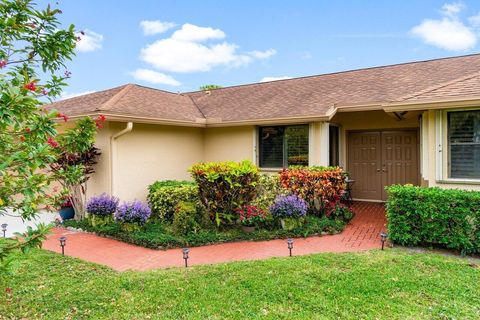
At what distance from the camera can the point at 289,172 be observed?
8.61 m

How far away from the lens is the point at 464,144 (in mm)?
6449

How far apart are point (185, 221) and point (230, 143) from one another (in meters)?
4.46

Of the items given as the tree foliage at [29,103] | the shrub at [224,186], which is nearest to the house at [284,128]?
the shrub at [224,186]

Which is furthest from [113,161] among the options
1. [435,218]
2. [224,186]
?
[435,218]

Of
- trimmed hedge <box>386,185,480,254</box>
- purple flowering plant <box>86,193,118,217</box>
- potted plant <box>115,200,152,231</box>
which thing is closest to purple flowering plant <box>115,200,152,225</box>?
potted plant <box>115,200,152,231</box>

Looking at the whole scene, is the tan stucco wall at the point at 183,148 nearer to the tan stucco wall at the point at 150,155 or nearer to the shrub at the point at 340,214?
the tan stucco wall at the point at 150,155

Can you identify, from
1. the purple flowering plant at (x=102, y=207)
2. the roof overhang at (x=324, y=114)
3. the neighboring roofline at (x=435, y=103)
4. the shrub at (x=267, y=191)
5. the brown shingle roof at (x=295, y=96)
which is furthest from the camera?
the brown shingle roof at (x=295, y=96)

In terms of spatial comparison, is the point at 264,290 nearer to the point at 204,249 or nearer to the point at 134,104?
the point at 204,249

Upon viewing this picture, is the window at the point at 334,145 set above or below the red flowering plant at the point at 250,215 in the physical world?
above

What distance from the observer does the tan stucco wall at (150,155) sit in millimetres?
8938

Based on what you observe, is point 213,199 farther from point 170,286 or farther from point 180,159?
point 180,159

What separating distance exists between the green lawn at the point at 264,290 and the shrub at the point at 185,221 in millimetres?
2014

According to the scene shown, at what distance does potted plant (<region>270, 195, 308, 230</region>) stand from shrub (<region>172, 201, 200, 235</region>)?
6.10 ft

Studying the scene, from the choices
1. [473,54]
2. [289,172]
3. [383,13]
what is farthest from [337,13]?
[289,172]
